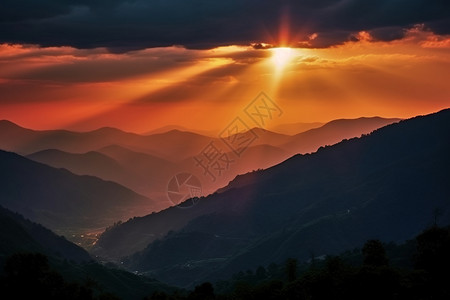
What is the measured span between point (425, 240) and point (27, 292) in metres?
73.3

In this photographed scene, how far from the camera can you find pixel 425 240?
125 m

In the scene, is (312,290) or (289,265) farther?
(289,265)

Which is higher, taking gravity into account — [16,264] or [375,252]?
[16,264]

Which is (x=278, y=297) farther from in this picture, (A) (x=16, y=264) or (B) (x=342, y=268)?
(A) (x=16, y=264)

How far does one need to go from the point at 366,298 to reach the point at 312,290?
9.80 m

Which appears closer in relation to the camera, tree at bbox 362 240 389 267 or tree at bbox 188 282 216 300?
tree at bbox 188 282 216 300

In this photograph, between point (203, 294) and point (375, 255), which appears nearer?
point (203, 294)

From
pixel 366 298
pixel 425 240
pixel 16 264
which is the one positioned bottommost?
pixel 366 298

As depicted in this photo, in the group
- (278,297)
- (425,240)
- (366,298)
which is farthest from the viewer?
(425,240)

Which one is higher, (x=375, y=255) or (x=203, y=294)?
(x=375, y=255)

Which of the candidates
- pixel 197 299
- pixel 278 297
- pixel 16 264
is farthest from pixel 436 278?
pixel 16 264

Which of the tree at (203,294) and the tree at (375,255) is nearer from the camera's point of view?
the tree at (203,294)

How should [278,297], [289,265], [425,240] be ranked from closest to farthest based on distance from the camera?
[278,297] → [425,240] → [289,265]

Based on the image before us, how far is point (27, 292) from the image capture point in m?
115
